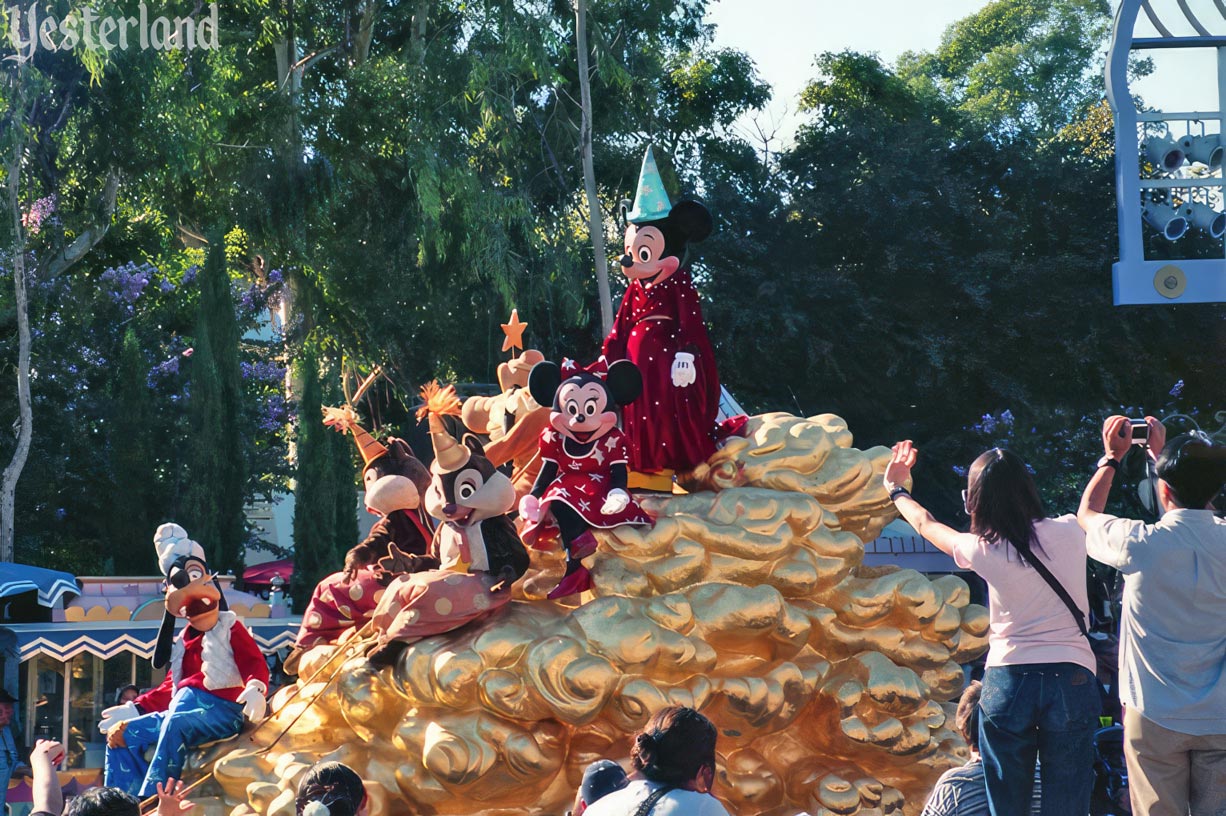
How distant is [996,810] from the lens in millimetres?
3637

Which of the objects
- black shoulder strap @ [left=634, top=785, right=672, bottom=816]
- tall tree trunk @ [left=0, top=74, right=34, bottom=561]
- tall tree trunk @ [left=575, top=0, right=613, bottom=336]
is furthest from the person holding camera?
tall tree trunk @ [left=0, top=74, right=34, bottom=561]

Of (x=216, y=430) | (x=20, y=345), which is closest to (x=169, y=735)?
(x=20, y=345)

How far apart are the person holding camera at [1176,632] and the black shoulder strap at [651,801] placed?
1.42m

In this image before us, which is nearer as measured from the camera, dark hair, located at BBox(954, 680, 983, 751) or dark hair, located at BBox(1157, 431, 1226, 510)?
dark hair, located at BBox(1157, 431, 1226, 510)

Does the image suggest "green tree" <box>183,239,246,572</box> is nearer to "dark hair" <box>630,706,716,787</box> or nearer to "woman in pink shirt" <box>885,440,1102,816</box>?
"woman in pink shirt" <box>885,440,1102,816</box>

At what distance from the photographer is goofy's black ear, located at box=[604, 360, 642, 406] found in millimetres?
5531

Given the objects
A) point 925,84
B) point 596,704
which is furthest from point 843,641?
point 925,84

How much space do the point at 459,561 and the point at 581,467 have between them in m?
0.62

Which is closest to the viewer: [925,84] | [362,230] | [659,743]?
[659,743]

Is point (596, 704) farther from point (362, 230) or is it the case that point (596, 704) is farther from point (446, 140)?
point (362, 230)

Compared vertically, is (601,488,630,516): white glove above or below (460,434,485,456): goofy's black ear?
below

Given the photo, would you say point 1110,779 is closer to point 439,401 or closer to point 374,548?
point 374,548

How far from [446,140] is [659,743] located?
50.9 ft

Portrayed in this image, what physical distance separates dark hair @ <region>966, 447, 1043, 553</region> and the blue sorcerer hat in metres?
2.60
